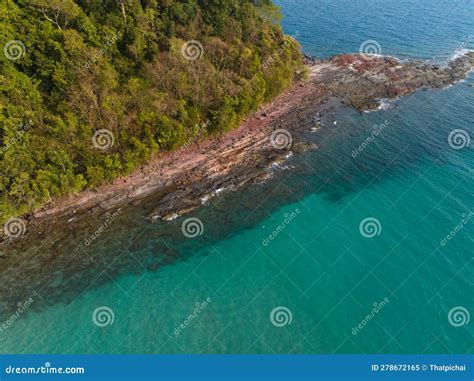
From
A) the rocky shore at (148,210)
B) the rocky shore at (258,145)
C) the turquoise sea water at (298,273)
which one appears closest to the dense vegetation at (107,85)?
the rocky shore at (258,145)

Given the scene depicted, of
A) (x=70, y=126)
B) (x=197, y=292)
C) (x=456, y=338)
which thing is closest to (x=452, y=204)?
(x=456, y=338)

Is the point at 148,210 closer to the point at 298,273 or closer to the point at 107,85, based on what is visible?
the point at 107,85

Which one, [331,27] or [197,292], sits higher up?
[331,27]

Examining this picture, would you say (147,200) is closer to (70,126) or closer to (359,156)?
(70,126)

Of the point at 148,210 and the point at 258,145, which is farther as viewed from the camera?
the point at 258,145

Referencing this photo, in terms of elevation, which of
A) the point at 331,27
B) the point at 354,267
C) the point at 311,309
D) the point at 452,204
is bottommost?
the point at 311,309

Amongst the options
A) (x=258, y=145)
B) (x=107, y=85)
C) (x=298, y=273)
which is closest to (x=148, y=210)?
(x=107, y=85)
